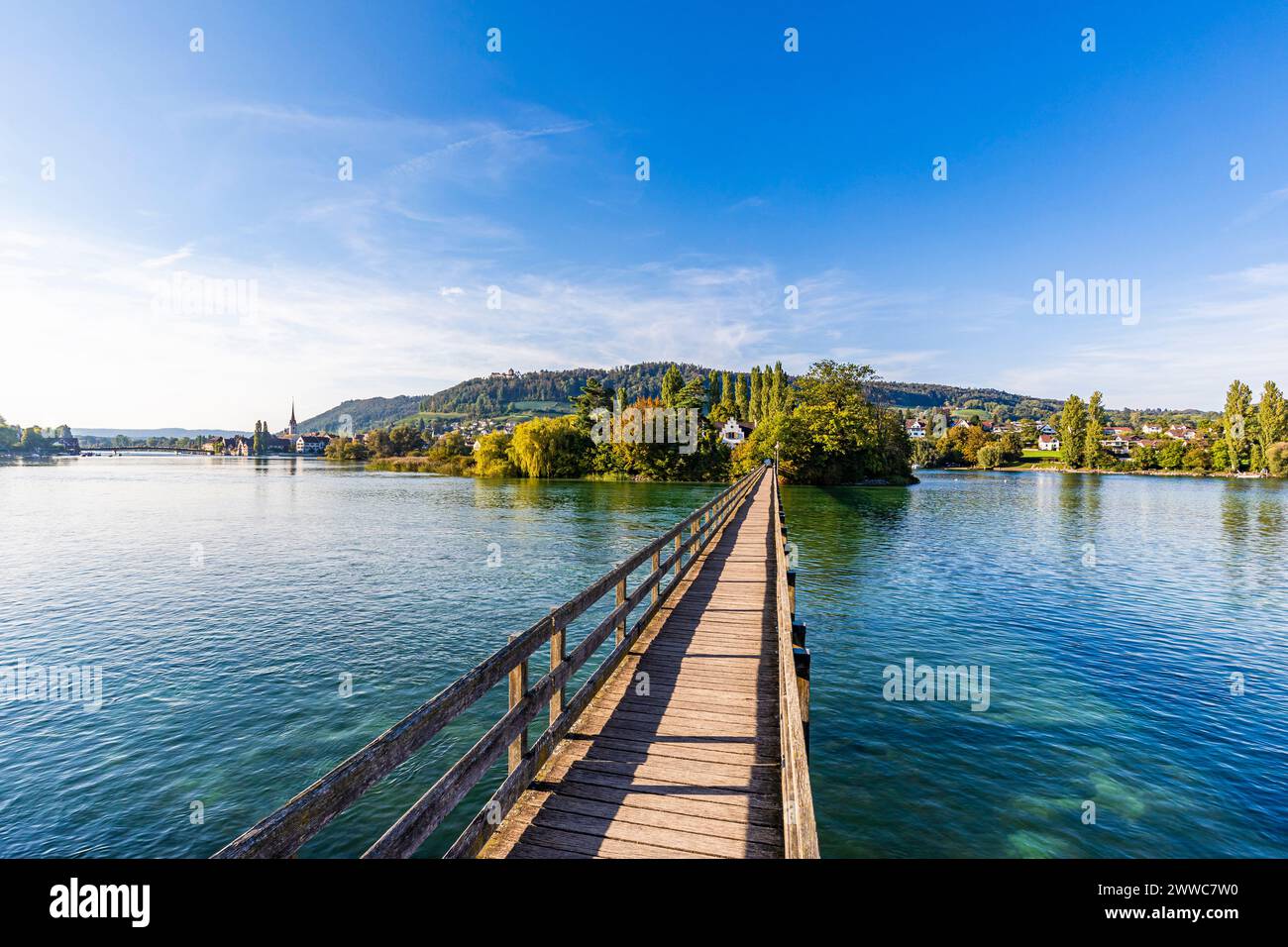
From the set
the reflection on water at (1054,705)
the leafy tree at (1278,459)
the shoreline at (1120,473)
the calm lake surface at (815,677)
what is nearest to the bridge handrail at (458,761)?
the calm lake surface at (815,677)

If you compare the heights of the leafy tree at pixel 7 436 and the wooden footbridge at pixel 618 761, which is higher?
the leafy tree at pixel 7 436

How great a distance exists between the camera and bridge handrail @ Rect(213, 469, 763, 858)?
2.60 metres

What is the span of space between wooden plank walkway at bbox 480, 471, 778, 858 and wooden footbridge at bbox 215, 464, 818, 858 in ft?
0.05

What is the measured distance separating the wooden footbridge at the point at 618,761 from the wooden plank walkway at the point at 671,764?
0.05 feet

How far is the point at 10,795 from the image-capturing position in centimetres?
860

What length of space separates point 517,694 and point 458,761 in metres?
0.83

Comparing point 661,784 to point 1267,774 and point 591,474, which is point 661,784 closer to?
point 1267,774

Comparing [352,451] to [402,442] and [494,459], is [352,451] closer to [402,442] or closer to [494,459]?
[402,442]

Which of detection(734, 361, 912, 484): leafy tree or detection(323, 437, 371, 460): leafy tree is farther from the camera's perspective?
detection(323, 437, 371, 460): leafy tree

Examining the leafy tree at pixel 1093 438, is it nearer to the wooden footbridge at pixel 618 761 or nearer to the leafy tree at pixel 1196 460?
the leafy tree at pixel 1196 460

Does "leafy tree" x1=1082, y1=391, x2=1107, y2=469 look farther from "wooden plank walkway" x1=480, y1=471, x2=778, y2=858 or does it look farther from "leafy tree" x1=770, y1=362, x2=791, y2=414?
"wooden plank walkway" x1=480, y1=471, x2=778, y2=858

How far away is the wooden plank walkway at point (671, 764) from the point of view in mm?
4480

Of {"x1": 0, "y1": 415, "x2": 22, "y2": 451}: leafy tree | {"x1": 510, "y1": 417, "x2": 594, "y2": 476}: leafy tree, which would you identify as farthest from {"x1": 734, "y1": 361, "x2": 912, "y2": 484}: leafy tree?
{"x1": 0, "y1": 415, "x2": 22, "y2": 451}: leafy tree
